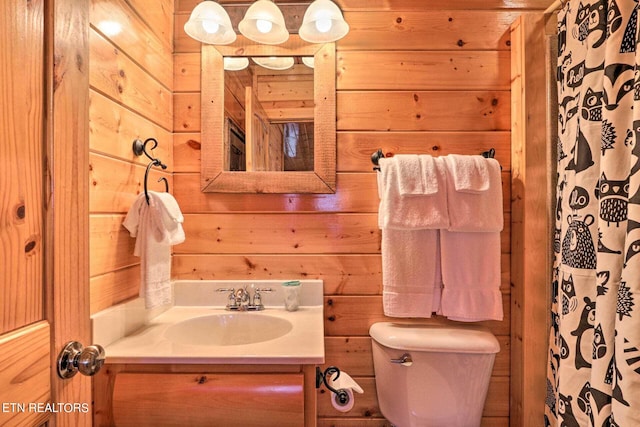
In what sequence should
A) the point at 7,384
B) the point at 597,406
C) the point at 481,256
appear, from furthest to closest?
the point at 481,256 → the point at 597,406 → the point at 7,384

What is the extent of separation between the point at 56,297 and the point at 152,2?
1.18m

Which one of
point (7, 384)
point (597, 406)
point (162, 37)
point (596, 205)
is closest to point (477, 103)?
point (596, 205)

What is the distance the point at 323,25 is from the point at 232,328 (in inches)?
47.8

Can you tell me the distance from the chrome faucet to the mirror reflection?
497 mm

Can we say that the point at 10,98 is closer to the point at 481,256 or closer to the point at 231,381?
the point at 231,381

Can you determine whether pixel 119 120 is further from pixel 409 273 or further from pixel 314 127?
pixel 409 273

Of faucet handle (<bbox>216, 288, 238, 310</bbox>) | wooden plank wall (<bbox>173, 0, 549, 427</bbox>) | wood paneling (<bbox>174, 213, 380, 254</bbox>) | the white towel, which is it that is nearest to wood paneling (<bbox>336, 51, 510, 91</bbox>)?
wooden plank wall (<bbox>173, 0, 549, 427</bbox>)

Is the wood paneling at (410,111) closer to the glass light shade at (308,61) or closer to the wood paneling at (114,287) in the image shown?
the glass light shade at (308,61)

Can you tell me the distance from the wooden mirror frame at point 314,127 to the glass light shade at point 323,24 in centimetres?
6

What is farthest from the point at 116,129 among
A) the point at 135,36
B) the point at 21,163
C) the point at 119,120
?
the point at 21,163

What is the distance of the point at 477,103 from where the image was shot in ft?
4.52

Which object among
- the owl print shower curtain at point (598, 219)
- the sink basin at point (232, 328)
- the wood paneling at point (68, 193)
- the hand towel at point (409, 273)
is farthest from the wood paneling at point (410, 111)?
the wood paneling at point (68, 193)

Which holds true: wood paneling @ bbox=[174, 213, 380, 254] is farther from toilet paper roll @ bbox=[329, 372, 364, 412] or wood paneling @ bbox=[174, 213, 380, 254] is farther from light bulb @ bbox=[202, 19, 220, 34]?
light bulb @ bbox=[202, 19, 220, 34]

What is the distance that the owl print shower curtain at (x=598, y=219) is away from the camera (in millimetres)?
774
